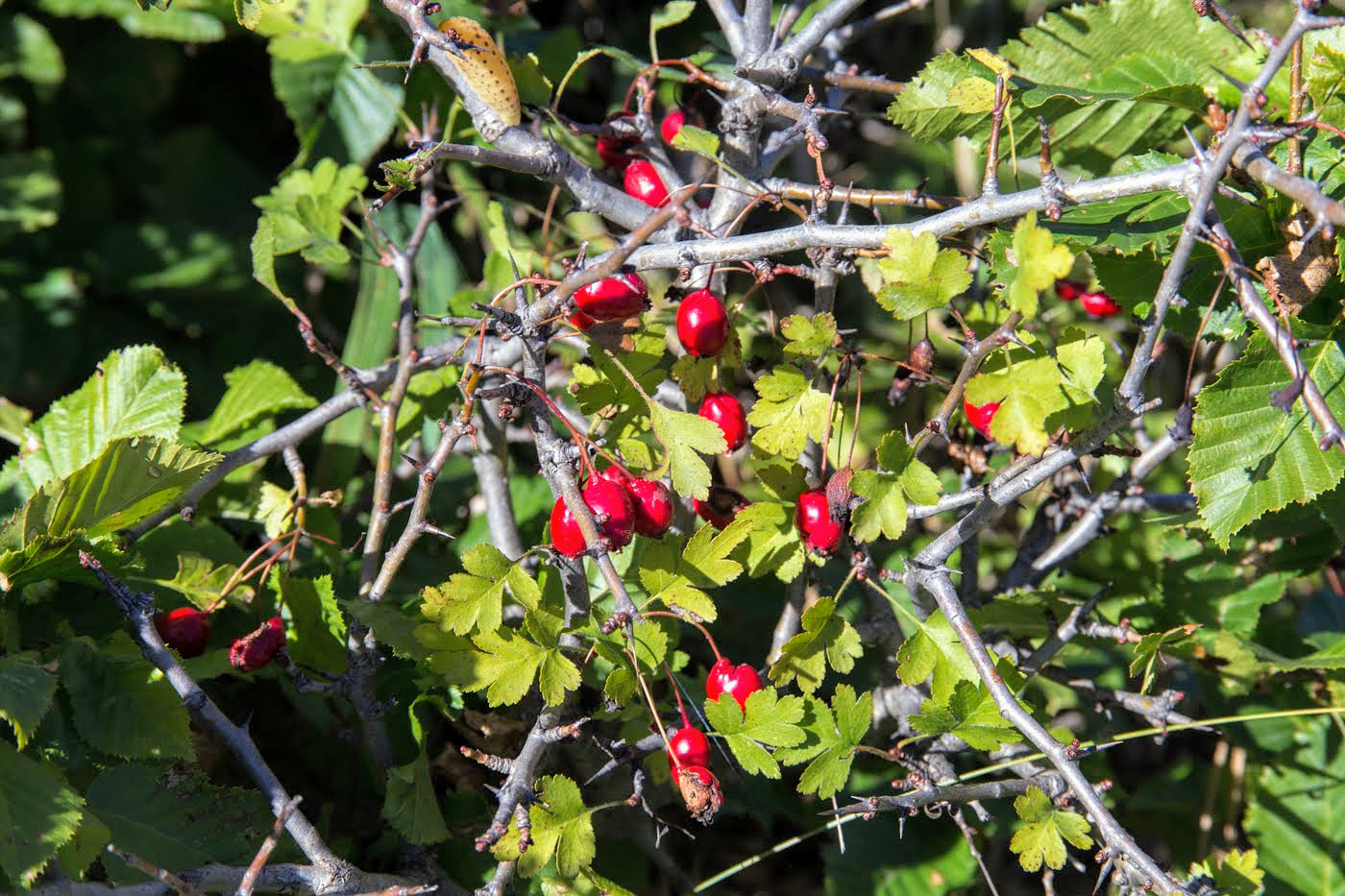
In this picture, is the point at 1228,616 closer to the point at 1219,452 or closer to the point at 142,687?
the point at 1219,452

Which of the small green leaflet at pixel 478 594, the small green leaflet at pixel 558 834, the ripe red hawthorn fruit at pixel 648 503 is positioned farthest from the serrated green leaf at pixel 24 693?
the ripe red hawthorn fruit at pixel 648 503

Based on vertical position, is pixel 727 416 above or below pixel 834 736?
above

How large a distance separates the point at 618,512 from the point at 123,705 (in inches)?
25.9

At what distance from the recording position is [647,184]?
1628 mm

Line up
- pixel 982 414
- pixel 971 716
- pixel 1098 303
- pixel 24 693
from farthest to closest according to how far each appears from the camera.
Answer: pixel 1098 303
pixel 982 414
pixel 971 716
pixel 24 693

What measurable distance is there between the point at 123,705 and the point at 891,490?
3.18ft

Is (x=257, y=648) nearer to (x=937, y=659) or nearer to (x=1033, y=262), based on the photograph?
(x=937, y=659)

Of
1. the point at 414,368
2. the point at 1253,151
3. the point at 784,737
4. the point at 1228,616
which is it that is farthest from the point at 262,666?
the point at 1228,616

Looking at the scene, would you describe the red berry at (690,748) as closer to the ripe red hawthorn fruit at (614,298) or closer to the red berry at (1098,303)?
the ripe red hawthorn fruit at (614,298)

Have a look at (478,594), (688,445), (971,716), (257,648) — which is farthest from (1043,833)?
(257,648)

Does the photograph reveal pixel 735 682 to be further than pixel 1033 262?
Yes

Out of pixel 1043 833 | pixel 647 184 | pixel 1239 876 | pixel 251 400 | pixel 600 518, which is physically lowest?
pixel 1239 876

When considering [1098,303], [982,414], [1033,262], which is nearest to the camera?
[1033,262]

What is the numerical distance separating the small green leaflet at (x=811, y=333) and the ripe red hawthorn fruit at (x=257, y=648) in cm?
78
